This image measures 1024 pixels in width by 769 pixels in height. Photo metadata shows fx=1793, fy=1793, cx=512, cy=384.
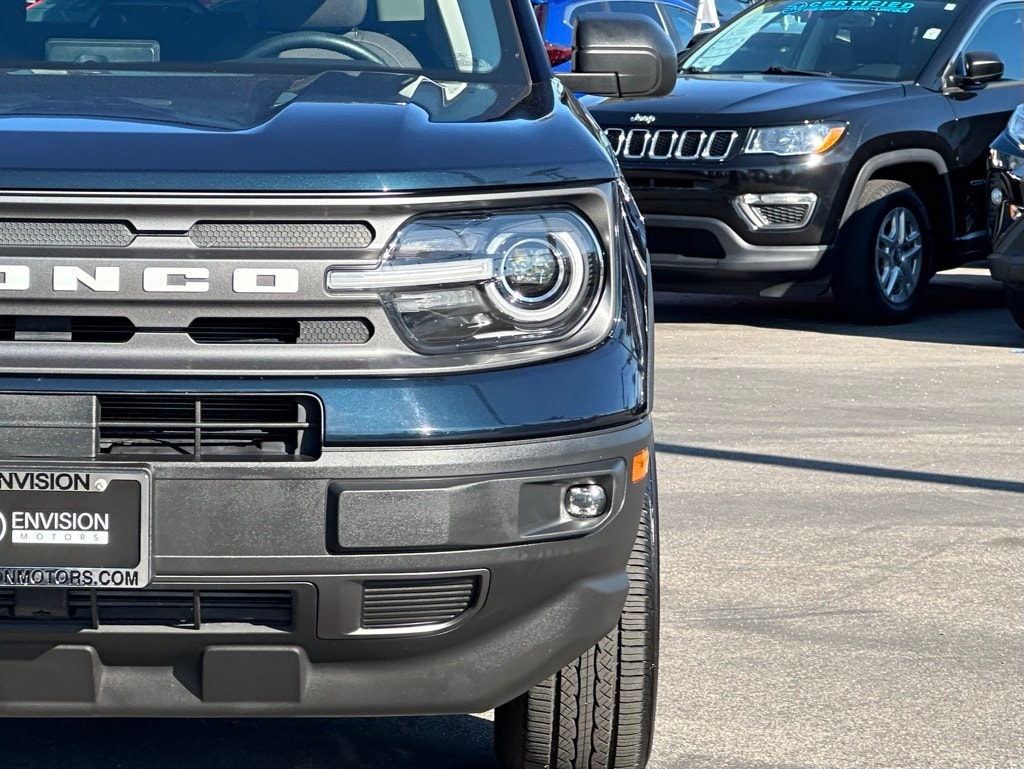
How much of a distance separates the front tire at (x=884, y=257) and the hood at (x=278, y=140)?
6590 mm

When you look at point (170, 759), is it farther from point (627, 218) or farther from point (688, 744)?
point (627, 218)

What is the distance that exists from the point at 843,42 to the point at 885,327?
1.69 meters

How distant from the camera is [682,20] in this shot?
1806cm

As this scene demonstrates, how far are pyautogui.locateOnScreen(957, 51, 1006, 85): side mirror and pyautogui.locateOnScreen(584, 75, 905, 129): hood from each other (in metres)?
0.41

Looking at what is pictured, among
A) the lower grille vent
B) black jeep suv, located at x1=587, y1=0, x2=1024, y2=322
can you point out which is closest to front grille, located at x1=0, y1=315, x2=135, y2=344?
the lower grille vent

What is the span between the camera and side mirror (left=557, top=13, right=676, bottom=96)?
4.14m

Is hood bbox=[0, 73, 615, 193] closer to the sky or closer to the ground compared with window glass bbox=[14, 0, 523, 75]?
closer to the ground

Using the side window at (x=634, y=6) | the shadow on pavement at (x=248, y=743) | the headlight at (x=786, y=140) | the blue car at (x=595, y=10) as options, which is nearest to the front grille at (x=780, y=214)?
the headlight at (x=786, y=140)

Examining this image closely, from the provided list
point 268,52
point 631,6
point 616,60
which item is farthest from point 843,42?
point 631,6

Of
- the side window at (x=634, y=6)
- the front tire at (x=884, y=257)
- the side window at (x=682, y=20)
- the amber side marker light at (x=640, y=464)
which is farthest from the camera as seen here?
the side window at (x=682, y=20)

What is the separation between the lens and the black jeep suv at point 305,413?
2574 millimetres

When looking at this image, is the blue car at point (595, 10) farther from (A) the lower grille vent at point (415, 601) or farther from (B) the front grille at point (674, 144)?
(A) the lower grille vent at point (415, 601)

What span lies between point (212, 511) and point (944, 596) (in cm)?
269

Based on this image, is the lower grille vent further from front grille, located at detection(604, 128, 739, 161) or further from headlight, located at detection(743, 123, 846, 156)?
headlight, located at detection(743, 123, 846, 156)
